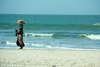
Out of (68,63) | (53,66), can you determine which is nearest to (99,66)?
(68,63)

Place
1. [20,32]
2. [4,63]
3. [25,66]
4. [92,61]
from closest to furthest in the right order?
[25,66] < [4,63] < [92,61] < [20,32]

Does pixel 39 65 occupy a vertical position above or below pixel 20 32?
below

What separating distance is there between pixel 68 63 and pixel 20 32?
3.21 m

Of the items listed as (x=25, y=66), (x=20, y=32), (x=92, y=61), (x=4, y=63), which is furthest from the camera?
(x=20, y=32)

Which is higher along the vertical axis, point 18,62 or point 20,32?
point 20,32

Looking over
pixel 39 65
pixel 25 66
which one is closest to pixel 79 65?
pixel 39 65

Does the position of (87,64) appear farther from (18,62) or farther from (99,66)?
(18,62)

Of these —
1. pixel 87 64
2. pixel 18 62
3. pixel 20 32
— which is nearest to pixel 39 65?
pixel 18 62

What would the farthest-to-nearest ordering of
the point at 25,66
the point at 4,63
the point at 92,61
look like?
the point at 92,61 < the point at 4,63 < the point at 25,66

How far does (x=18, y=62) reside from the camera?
6688 millimetres

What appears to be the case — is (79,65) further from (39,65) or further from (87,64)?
(39,65)

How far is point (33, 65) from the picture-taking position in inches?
249

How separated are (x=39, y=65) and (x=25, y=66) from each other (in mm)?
498

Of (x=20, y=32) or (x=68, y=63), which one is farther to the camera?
(x=20, y=32)
